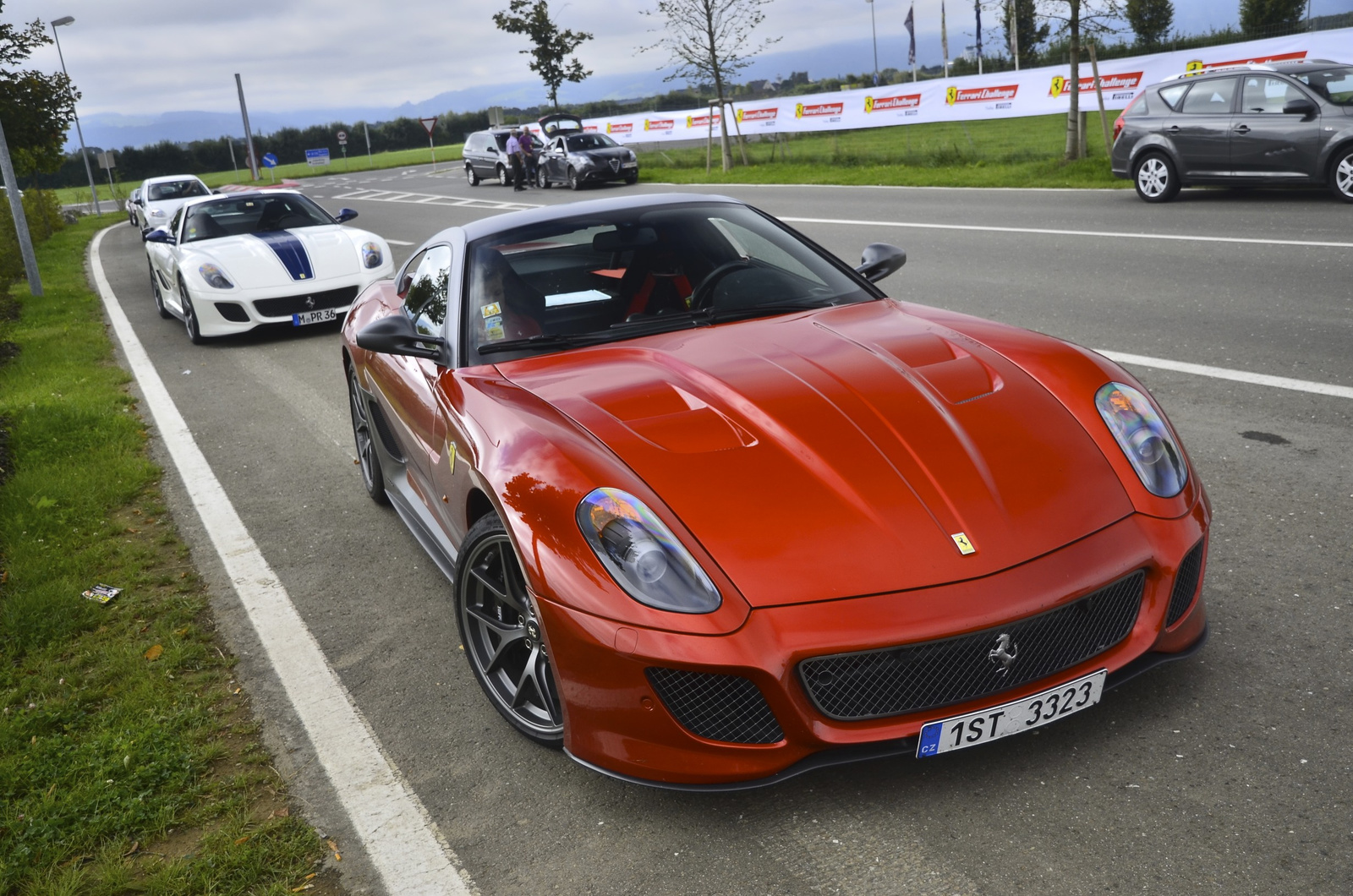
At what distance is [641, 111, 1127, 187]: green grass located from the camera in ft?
59.3

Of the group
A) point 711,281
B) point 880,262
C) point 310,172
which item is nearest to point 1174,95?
point 880,262

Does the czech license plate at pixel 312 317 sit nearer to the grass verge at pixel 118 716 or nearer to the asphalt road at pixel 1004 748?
the asphalt road at pixel 1004 748

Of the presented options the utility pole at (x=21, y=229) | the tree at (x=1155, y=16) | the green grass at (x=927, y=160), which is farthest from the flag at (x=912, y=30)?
the utility pole at (x=21, y=229)

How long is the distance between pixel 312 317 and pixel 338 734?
25.7 feet

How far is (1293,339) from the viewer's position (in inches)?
263

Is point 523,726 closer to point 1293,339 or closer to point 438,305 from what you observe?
point 438,305

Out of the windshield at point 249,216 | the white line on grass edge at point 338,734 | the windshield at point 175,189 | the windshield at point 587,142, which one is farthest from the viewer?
the windshield at point 587,142

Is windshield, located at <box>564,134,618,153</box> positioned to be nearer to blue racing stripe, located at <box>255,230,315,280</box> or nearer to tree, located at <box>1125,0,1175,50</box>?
blue racing stripe, located at <box>255,230,315,280</box>

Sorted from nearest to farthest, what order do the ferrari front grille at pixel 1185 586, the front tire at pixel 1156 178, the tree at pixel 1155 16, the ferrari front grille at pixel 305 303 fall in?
the ferrari front grille at pixel 1185 586, the ferrari front grille at pixel 305 303, the front tire at pixel 1156 178, the tree at pixel 1155 16

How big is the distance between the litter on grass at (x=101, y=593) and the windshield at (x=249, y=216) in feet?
24.5

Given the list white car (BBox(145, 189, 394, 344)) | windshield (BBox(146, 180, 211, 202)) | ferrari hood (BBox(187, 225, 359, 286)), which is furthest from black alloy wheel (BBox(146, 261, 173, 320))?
windshield (BBox(146, 180, 211, 202))

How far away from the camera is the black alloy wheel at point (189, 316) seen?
10586 mm

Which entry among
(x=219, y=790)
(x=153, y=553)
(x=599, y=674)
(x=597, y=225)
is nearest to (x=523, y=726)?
(x=599, y=674)

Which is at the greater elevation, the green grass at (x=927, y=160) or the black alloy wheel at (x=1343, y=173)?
the green grass at (x=927, y=160)
